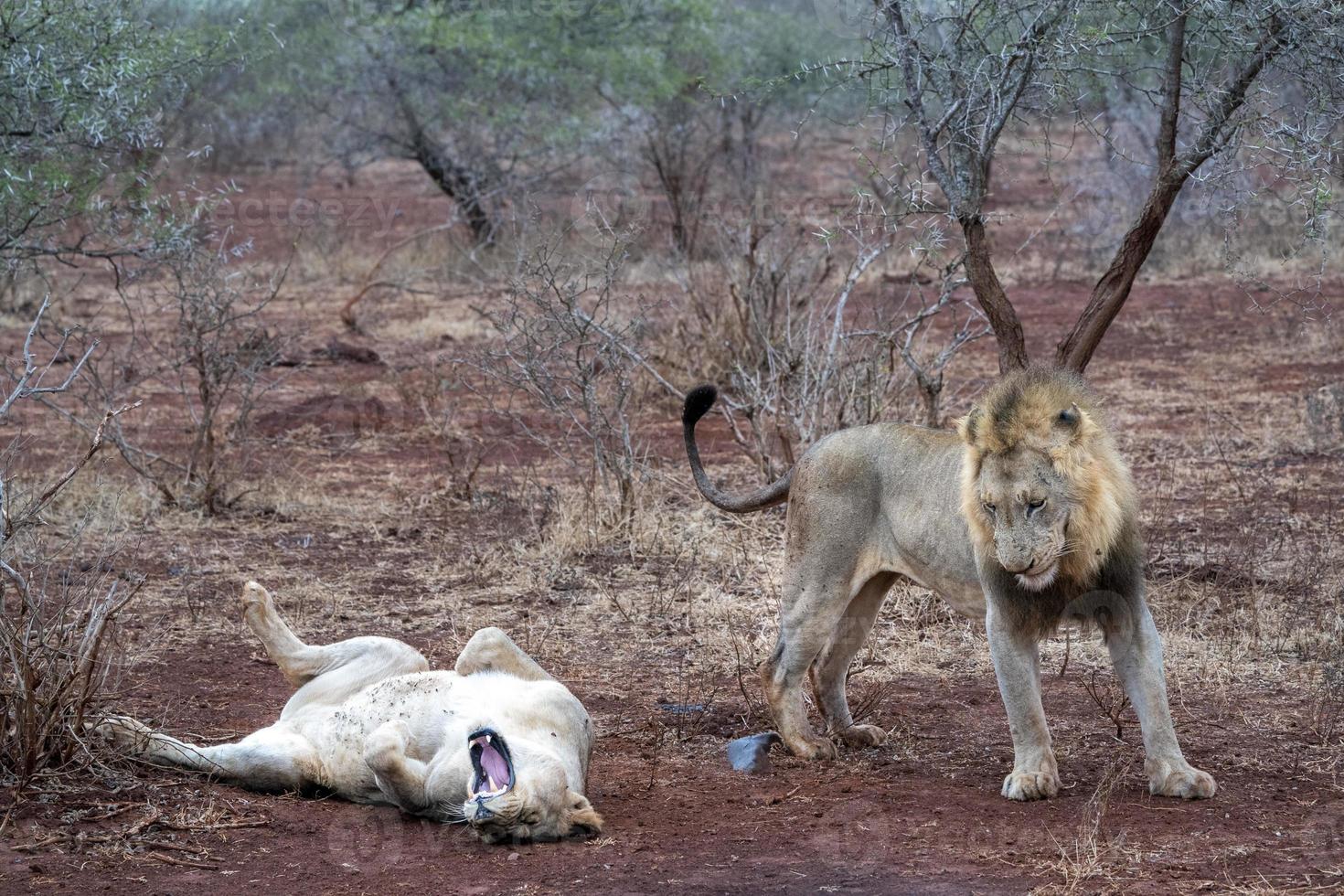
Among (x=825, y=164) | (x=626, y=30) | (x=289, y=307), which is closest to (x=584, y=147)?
(x=626, y=30)

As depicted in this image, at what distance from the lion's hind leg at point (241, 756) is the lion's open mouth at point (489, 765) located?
725 millimetres

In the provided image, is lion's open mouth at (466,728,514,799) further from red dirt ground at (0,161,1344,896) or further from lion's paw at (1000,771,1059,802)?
lion's paw at (1000,771,1059,802)

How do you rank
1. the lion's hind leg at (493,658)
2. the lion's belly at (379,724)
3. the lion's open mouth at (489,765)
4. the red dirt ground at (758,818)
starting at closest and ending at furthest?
the red dirt ground at (758,818) → the lion's open mouth at (489,765) → the lion's belly at (379,724) → the lion's hind leg at (493,658)

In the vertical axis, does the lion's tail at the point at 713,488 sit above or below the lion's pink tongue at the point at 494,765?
above

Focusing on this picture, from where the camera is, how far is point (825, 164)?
27266mm

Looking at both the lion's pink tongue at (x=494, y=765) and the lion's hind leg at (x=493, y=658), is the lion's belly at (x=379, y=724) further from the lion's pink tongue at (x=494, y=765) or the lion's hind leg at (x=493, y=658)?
the lion's pink tongue at (x=494, y=765)

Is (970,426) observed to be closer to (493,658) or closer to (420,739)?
Answer: (493,658)

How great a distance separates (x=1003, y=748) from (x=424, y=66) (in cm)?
1530

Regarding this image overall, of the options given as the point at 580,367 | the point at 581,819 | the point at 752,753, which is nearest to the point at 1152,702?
the point at 752,753

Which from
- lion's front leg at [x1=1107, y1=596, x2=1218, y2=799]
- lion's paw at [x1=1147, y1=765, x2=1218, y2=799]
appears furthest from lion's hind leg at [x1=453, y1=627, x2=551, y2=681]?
lion's paw at [x1=1147, y1=765, x2=1218, y2=799]

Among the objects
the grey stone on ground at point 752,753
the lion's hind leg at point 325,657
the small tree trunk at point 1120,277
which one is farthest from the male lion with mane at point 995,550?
the small tree trunk at point 1120,277

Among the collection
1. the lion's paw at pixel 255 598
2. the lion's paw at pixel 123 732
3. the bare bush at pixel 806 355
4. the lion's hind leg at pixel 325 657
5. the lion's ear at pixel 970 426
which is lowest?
the lion's paw at pixel 123 732

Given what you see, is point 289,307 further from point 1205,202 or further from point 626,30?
point 1205,202

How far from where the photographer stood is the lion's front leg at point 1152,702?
441 centimetres
